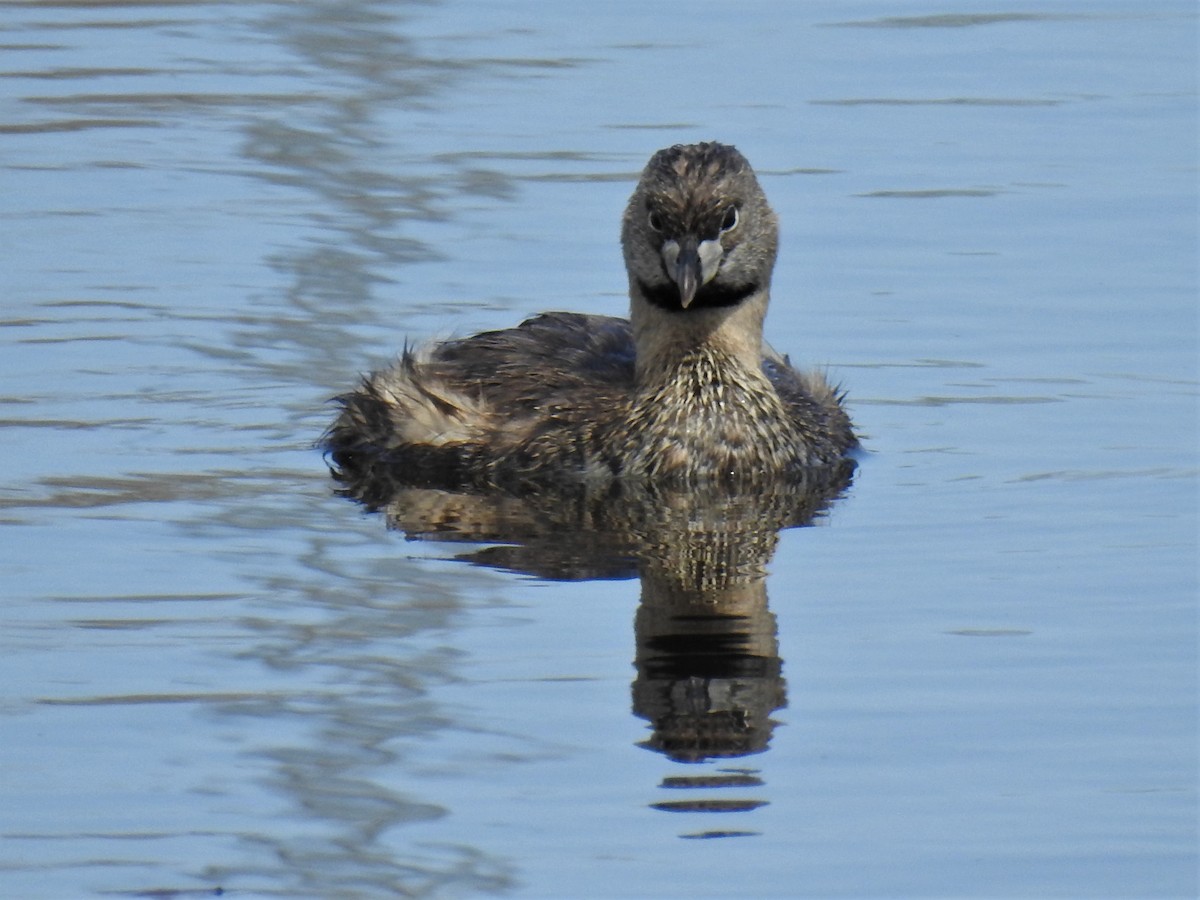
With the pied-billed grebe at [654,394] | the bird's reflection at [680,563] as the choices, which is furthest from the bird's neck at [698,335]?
the bird's reflection at [680,563]

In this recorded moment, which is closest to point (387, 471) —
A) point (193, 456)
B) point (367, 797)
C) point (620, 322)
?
point (193, 456)

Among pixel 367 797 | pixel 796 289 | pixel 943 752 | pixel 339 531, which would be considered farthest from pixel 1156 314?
pixel 367 797

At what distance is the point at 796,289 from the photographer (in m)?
13.5

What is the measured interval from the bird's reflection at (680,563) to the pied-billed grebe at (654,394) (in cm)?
16

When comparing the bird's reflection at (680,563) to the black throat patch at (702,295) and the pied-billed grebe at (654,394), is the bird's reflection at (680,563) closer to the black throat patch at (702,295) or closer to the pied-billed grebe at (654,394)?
the pied-billed grebe at (654,394)

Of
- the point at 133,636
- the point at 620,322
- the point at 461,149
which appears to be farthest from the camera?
the point at 461,149

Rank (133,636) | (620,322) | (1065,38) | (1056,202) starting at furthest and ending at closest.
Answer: (1065,38), (1056,202), (620,322), (133,636)

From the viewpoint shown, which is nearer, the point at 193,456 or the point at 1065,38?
the point at 193,456

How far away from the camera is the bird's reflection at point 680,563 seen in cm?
796

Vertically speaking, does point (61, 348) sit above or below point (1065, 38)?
below

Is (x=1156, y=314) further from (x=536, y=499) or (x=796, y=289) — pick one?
(x=536, y=499)

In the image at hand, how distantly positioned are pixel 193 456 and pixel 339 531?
3.82 feet

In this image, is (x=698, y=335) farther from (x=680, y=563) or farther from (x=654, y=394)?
(x=680, y=563)

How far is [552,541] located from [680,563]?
1.84ft
